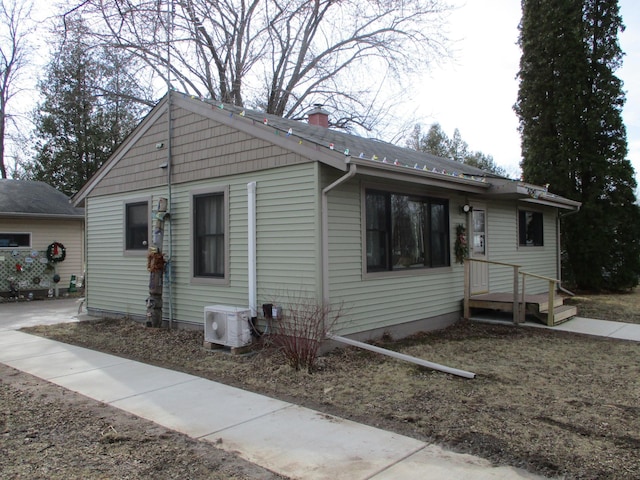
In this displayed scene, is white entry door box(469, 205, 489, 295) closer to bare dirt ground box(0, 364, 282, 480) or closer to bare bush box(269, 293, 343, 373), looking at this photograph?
bare bush box(269, 293, 343, 373)

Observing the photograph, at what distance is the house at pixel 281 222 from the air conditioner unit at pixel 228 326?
0.39 m

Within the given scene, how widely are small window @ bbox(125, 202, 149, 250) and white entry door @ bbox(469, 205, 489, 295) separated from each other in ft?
21.1

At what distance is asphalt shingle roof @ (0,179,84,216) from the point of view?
51.8 feet

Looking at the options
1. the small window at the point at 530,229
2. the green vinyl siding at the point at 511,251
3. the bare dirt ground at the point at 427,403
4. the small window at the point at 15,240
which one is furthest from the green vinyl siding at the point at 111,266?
the small window at the point at 530,229

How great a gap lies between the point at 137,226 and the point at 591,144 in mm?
13587

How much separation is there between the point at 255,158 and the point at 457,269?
4473 mm

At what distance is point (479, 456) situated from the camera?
3.46 metres

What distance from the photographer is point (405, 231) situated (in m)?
8.01

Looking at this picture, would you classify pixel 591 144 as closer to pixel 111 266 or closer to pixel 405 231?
pixel 405 231

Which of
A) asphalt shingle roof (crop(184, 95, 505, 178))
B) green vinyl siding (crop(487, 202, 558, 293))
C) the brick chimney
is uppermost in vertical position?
the brick chimney

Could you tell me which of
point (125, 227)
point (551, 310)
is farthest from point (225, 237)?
point (551, 310)

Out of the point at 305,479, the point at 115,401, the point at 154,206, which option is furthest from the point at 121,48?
the point at 305,479

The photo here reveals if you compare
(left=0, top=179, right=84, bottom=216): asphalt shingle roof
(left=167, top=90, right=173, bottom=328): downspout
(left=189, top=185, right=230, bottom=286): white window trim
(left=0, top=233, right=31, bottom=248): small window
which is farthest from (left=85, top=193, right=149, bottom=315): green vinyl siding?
(left=0, top=233, right=31, bottom=248): small window

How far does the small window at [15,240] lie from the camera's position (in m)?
15.7
